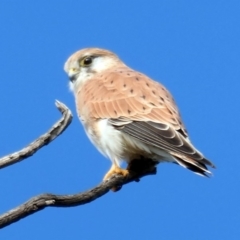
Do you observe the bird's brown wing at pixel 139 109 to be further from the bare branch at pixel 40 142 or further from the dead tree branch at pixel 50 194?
the bare branch at pixel 40 142

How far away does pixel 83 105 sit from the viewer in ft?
14.7

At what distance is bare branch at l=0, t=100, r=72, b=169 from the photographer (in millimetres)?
3354

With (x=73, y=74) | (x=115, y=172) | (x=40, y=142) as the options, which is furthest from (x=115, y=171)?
(x=73, y=74)

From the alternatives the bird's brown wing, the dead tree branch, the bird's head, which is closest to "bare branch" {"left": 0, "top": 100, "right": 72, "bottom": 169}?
the dead tree branch

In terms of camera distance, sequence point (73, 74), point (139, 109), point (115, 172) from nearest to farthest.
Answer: point (115, 172)
point (139, 109)
point (73, 74)

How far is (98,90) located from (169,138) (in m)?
0.85

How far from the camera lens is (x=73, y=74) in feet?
15.8

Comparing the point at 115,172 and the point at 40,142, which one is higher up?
the point at 115,172

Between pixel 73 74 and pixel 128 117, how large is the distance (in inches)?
32.2

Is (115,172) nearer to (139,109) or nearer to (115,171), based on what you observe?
(115,171)

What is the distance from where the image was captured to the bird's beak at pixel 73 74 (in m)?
4.82

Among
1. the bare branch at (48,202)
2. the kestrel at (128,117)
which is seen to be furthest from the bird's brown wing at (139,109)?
the bare branch at (48,202)

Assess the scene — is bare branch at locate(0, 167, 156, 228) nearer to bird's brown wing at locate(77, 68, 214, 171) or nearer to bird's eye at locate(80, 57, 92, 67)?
bird's brown wing at locate(77, 68, 214, 171)

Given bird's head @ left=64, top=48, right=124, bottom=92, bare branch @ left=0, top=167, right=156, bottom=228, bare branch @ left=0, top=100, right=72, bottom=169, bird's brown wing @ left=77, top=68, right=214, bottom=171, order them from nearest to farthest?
bare branch @ left=0, top=167, right=156, bottom=228
bare branch @ left=0, top=100, right=72, bottom=169
bird's brown wing @ left=77, top=68, right=214, bottom=171
bird's head @ left=64, top=48, right=124, bottom=92
